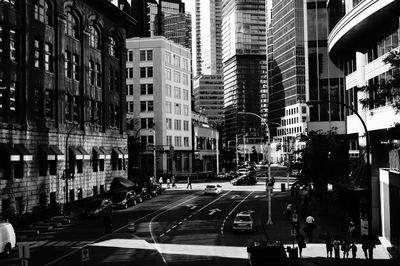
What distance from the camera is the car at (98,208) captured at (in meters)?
44.2

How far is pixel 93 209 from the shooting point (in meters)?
44.8

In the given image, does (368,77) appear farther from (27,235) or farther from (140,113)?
(140,113)

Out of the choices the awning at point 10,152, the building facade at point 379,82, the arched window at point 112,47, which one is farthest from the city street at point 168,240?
the arched window at point 112,47

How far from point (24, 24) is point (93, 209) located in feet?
57.8

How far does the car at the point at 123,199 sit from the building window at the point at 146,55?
5370 centimetres

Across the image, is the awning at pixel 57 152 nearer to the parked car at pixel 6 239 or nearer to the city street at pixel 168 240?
the city street at pixel 168 240

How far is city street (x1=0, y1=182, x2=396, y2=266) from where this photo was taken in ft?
89.1

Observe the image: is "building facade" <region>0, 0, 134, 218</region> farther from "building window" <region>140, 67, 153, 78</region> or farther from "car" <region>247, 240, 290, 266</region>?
"building window" <region>140, 67, 153, 78</region>

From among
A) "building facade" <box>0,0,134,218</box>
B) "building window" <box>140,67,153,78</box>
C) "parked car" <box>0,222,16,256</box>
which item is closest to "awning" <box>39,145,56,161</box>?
"building facade" <box>0,0,134,218</box>

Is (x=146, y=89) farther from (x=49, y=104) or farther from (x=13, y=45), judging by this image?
(x=13, y=45)

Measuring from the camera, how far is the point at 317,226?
39.4m

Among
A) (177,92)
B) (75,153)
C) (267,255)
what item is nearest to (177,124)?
(177,92)

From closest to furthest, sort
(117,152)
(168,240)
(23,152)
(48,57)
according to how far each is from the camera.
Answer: (168,240), (23,152), (48,57), (117,152)

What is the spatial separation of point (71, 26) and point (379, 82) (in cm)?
4047
